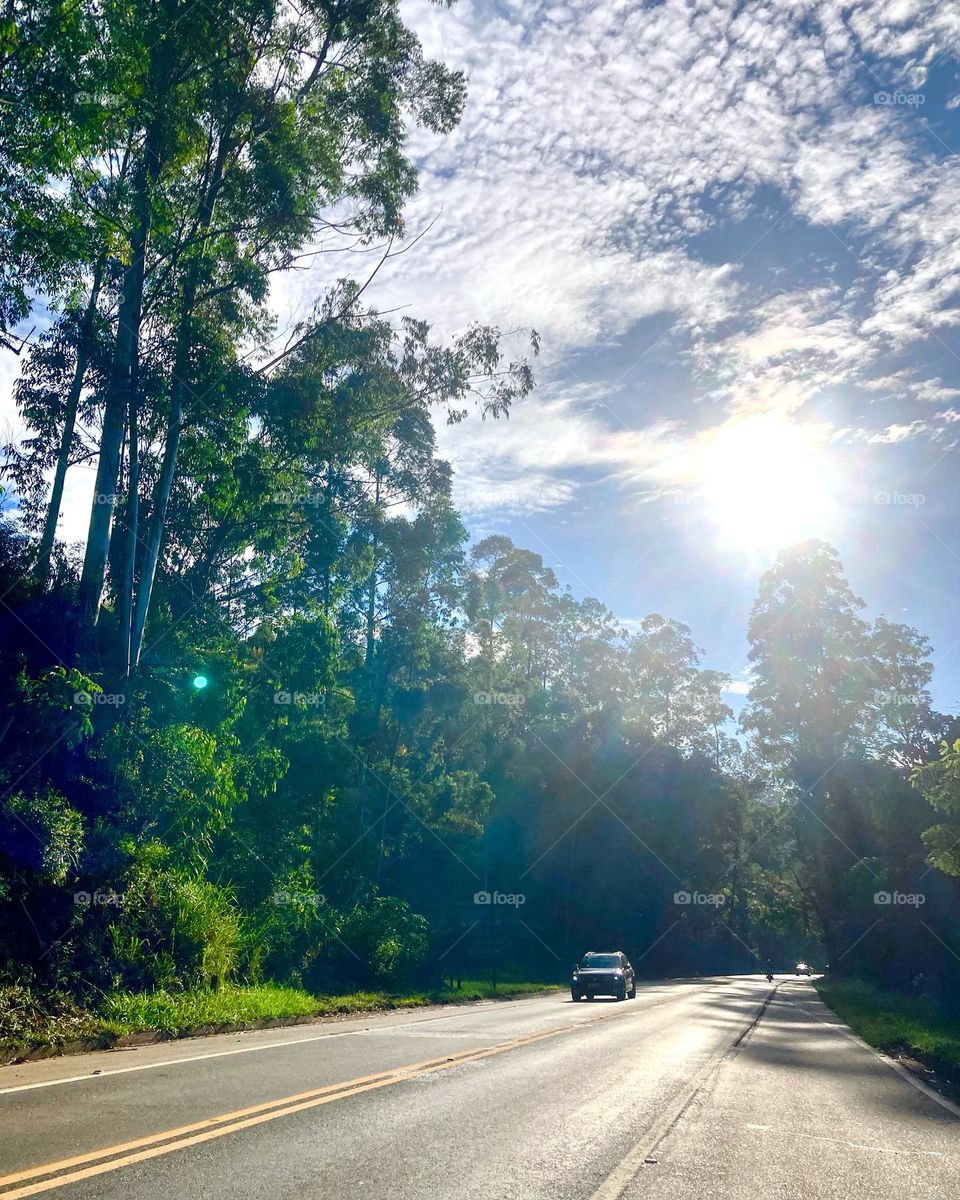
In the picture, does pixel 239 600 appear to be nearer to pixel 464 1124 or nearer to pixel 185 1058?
pixel 185 1058

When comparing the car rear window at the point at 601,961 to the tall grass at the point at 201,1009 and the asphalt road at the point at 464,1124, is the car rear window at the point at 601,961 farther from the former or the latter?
the asphalt road at the point at 464,1124

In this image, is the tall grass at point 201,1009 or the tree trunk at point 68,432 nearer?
the tall grass at point 201,1009

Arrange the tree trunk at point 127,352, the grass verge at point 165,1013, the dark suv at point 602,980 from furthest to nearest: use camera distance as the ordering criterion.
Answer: the dark suv at point 602,980 < the tree trunk at point 127,352 < the grass verge at point 165,1013

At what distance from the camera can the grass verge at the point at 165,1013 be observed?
12055 millimetres

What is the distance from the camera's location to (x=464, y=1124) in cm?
738

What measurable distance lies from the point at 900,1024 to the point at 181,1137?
17.0m

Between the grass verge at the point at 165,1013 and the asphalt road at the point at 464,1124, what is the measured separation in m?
0.73

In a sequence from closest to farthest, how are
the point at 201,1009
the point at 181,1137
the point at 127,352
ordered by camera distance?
the point at 181,1137
the point at 201,1009
the point at 127,352

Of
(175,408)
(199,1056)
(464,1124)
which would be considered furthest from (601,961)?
(464,1124)

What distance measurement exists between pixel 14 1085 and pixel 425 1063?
14.3 feet

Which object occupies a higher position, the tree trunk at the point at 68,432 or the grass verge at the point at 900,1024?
the tree trunk at the point at 68,432

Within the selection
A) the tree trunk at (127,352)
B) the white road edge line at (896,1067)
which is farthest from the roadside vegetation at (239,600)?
the white road edge line at (896,1067)

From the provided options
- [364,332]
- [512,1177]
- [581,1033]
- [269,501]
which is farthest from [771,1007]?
[512,1177]

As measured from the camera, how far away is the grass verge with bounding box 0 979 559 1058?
12.1 metres
